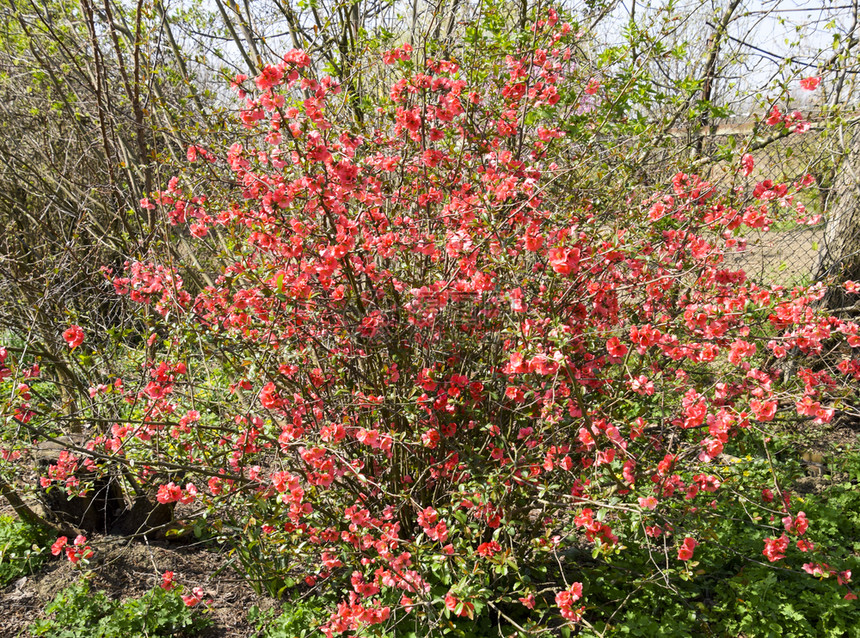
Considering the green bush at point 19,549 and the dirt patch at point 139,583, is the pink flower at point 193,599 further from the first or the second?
the green bush at point 19,549

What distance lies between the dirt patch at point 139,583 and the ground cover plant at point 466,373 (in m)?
0.24

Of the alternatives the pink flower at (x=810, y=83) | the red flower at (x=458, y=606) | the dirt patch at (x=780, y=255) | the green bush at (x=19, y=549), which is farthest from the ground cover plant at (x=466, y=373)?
the green bush at (x=19, y=549)

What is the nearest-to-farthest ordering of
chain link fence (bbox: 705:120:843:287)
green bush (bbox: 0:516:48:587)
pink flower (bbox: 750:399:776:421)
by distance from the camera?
1. pink flower (bbox: 750:399:776:421)
2. chain link fence (bbox: 705:120:843:287)
3. green bush (bbox: 0:516:48:587)

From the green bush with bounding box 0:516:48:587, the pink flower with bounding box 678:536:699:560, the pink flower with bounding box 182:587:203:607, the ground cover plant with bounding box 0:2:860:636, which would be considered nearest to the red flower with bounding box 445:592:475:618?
the ground cover plant with bounding box 0:2:860:636

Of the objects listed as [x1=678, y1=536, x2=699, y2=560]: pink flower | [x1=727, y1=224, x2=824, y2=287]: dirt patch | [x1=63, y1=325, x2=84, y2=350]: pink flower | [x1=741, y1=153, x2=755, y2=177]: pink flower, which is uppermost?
[x1=741, y1=153, x2=755, y2=177]: pink flower

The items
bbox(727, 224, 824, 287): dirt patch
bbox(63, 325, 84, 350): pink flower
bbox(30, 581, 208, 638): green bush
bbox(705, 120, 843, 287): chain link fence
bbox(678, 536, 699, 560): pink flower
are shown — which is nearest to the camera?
bbox(678, 536, 699, 560): pink flower

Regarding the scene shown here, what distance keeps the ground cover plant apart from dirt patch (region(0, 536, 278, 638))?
24cm

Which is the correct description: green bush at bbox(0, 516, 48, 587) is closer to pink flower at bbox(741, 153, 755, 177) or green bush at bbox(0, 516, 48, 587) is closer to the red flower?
the red flower

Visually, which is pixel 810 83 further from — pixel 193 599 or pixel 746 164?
pixel 193 599

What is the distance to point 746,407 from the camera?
2330mm

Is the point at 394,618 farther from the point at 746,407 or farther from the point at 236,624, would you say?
the point at 746,407

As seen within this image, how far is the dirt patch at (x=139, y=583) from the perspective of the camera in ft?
9.74

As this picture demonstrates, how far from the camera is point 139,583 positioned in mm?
3191

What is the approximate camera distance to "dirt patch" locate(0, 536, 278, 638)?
2.97 meters
